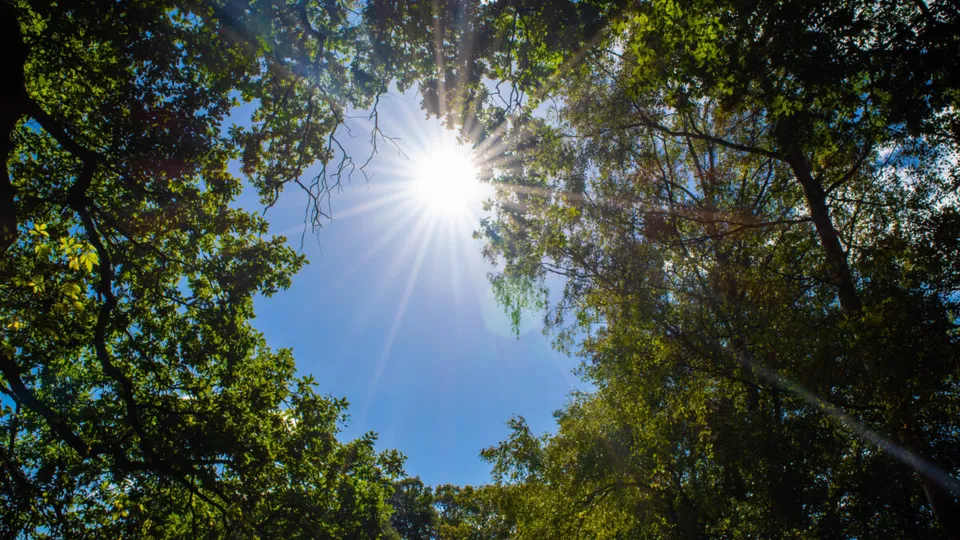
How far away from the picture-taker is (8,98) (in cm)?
503

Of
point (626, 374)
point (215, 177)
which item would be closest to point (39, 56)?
point (215, 177)

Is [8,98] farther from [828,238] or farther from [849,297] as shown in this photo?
[828,238]

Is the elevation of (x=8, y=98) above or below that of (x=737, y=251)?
below

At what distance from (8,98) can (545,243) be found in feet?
37.7

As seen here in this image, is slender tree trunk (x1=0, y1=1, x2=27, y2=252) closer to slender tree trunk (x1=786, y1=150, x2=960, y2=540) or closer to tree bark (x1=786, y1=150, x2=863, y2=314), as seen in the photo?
slender tree trunk (x1=786, y1=150, x2=960, y2=540)

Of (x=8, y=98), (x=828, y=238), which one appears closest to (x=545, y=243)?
(x=828, y=238)

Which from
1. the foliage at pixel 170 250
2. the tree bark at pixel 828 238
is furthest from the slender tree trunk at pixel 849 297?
the foliage at pixel 170 250

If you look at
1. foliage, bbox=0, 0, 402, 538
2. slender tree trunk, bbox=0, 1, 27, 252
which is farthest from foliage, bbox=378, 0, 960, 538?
slender tree trunk, bbox=0, 1, 27, 252

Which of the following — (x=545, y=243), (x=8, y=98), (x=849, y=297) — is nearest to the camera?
(x=8, y=98)

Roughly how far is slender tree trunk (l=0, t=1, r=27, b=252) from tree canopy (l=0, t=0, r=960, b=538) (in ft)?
0.16

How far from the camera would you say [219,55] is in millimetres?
8148

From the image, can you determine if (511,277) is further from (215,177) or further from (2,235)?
(2,235)

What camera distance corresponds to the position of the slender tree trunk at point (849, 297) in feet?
24.4

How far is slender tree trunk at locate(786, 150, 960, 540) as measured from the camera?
293 inches
